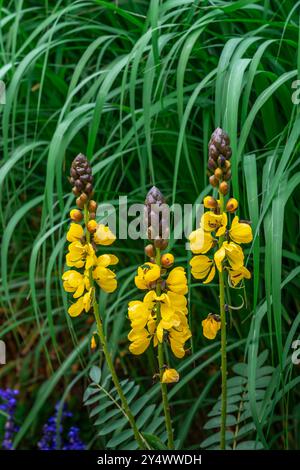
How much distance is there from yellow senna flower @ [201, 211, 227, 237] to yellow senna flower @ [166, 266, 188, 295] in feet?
0.27

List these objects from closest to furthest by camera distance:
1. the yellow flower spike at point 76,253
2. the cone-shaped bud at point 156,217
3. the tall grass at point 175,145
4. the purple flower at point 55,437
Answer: the cone-shaped bud at point 156,217 → the yellow flower spike at point 76,253 → the tall grass at point 175,145 → the purple flower at point 55,437

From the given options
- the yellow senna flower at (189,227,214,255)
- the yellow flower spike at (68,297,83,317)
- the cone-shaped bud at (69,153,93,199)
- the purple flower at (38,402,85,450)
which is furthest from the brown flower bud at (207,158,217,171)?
the purple flower at (38,402,85,450)

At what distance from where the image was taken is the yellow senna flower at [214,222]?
1414 millimetres

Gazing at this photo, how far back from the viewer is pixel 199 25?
1870 millimetres

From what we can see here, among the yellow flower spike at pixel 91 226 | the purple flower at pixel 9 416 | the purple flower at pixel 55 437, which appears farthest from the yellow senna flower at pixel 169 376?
the purple flower at pixel 9 416

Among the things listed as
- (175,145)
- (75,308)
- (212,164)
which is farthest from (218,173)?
(175,145)

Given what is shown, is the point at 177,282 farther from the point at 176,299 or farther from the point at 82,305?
the point at 82,305

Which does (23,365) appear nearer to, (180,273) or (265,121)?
(265,121)

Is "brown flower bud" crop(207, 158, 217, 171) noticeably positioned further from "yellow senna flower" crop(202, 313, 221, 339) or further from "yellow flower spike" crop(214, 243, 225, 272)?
"yellow senna flower" crop(202, 313, 221, 339)

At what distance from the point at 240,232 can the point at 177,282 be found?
13 centimetres

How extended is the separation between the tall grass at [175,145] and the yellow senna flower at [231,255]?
0.17 meters

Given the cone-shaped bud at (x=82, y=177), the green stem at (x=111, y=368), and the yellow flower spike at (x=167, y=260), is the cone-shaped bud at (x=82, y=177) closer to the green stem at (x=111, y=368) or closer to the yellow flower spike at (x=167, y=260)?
the green stem at (x=111, y=368)
